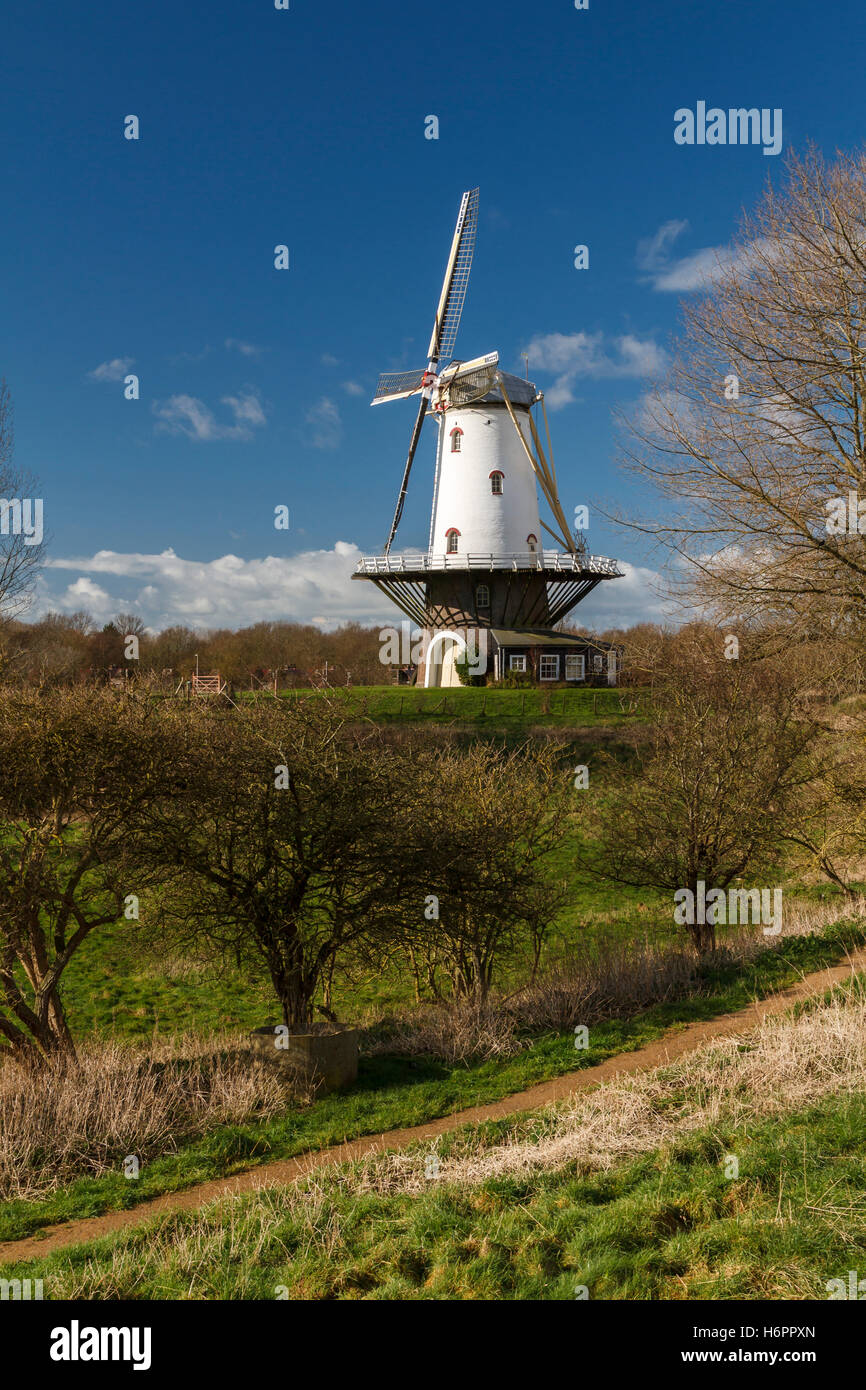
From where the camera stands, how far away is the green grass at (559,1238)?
468 cm

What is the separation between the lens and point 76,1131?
822 centimetres

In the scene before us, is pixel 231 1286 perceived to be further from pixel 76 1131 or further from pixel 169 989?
pixel 169 989

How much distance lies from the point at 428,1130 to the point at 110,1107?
286 cm

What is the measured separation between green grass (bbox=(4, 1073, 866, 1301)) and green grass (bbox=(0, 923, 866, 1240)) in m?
1.16

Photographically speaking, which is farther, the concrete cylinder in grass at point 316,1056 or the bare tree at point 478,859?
the bare tree at point 478,859

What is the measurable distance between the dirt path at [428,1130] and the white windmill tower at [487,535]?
3172 cm

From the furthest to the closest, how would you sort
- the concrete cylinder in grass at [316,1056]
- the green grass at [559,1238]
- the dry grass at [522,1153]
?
the concrete cylinder in grass at [316,1056] → the dry grass at [522,1153] → the green grass at [559,1238]

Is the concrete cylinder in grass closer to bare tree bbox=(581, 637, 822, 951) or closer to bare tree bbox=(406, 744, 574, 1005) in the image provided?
bare tree bbox=(406, 744, 574, 1005)

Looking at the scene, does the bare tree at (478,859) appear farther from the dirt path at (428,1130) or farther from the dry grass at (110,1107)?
the dry grass at (110,1107)

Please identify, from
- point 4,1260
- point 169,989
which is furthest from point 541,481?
point 4,1260

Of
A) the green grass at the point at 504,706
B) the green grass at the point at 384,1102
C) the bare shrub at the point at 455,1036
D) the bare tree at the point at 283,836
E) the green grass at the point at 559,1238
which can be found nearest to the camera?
the green grass at the point at 559,1238

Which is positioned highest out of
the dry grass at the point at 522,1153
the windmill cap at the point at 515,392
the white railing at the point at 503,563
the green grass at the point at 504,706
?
the windmill cap at the point at 515,392

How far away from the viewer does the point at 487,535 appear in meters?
42.8

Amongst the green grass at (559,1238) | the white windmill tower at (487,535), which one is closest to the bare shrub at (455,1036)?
the green grass at (559,1238)
